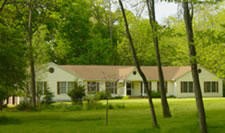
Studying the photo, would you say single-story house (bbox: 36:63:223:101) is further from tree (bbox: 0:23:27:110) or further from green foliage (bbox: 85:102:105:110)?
tree (bbox: 0:23:27:110)

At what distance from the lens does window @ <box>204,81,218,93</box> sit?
46156 mm

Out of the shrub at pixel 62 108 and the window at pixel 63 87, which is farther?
the window at pixel 63 87

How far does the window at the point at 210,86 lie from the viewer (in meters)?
46.2

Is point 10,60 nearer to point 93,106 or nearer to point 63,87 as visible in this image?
point 93,106

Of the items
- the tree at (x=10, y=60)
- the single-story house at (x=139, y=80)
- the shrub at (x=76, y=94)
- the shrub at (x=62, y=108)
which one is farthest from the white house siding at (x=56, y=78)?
the tree at (x=10, y=60)

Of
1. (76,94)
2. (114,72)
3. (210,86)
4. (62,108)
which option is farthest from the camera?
(210,86)

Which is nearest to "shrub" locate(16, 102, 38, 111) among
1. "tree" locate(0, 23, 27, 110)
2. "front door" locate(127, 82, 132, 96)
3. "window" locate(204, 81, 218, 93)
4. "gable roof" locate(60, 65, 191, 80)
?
"tree" locate(0, 23, 27, 110)

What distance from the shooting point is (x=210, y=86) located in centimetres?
4631

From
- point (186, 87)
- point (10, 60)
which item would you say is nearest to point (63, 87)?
point (186, 87)

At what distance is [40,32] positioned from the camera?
102 feet

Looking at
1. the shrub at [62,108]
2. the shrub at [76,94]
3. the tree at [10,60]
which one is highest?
the tree at [10,60]

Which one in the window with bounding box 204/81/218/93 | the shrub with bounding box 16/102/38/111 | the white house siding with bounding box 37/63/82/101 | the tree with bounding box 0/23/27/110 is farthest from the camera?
the window with bounding box 204/81/218/93

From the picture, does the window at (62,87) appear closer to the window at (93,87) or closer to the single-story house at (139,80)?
the single-story house at (139,80)

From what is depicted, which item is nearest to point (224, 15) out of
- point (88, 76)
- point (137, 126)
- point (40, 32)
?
point (88, 76)
